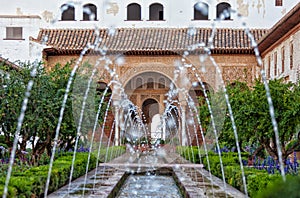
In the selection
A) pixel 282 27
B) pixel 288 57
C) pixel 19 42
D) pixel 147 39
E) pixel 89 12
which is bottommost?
pixel 288 57

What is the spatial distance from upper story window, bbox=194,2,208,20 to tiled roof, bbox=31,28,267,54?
101 cm

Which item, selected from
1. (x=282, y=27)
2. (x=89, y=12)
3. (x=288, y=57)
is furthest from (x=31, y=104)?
(x=89, y=12)

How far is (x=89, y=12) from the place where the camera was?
74.6 feet

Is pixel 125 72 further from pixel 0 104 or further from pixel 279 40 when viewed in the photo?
→ pixel 0 104

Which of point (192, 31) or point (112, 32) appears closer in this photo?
point (192, 31)

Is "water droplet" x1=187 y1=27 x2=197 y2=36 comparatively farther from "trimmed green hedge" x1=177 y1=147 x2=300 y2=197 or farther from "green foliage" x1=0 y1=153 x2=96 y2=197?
"green foliage" x1=0 y1=153 x2=96 y2=197

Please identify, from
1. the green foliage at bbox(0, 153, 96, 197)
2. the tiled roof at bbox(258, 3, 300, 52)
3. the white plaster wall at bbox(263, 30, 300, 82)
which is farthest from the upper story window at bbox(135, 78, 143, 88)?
the green foliage at bbox(0, 153, 96, 197)

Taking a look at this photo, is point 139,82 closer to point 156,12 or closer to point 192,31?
point 156,12

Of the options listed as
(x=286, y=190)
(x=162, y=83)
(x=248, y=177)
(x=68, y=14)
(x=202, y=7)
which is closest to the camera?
(x=286, y=190)

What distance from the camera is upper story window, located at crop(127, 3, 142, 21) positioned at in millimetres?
23047

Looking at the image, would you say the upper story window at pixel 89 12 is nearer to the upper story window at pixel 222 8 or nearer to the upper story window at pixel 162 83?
the upper story window at pixel 162 83

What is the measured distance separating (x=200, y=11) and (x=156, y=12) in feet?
6.03

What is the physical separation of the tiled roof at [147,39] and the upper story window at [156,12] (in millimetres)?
866

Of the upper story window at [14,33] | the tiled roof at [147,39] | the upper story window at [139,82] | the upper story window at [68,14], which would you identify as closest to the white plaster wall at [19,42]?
the upper story window at [14,33]
